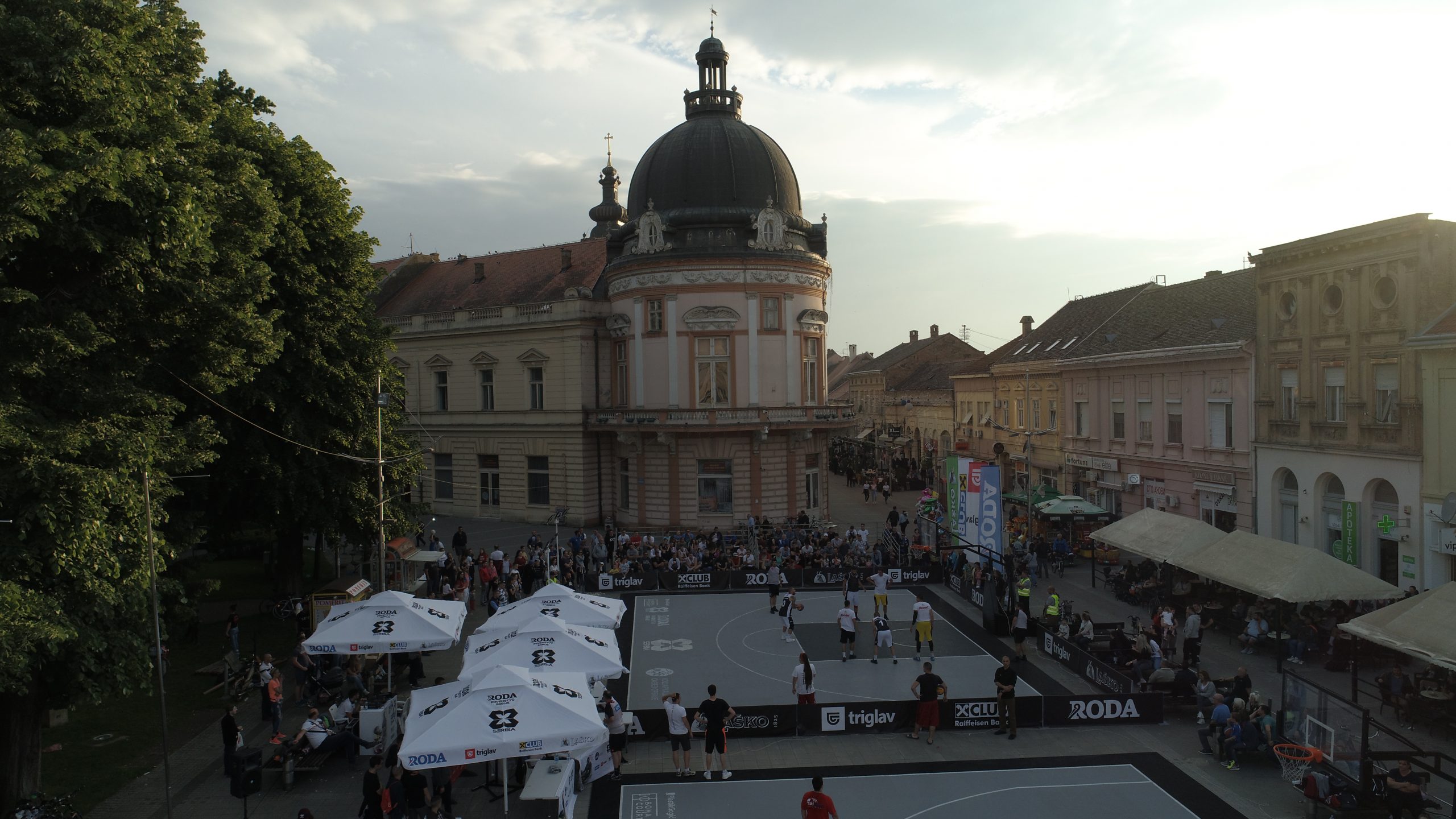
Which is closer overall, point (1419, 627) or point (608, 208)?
point (1419, 627)

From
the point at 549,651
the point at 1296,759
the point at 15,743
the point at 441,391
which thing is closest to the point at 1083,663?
the point at 1296,759

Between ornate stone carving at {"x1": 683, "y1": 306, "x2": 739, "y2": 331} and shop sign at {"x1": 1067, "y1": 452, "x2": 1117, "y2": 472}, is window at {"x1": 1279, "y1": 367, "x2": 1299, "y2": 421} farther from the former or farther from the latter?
ornate stone carving at {"x1": 683, "y1": 306, "x2": 739, "y2": 331}

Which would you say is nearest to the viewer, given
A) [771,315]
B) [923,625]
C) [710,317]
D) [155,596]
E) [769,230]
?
[155,596]

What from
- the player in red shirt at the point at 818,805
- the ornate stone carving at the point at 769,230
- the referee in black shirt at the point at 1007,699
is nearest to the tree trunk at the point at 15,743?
the player in red shirt at the point at 818,805

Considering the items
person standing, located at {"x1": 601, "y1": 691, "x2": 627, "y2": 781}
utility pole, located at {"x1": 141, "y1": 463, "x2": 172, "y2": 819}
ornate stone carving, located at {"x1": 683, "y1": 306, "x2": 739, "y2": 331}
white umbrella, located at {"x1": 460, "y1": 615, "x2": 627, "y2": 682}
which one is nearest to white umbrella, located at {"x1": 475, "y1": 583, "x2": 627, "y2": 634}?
white umbrella, located at {"x1": 460, "y1": 615, "x2": 627, "y2": 682}

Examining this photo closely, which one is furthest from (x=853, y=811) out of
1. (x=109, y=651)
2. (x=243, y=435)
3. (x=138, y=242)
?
(x=243, y=435)

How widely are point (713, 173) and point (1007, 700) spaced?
1247 inches

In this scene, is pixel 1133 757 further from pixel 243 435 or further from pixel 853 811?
pixel 243 435

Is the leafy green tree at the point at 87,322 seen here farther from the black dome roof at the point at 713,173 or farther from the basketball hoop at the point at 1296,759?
the black dome roof at the point at 713,173

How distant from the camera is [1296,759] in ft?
49.6

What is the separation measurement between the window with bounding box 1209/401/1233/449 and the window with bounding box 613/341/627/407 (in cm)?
2560

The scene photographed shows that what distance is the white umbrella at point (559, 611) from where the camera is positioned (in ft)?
64.9

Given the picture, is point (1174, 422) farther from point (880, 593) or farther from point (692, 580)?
point (692, 580)

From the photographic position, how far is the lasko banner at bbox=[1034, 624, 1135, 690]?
19188mm
